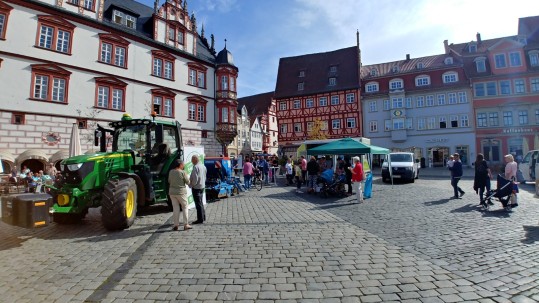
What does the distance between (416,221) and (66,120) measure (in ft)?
69.8

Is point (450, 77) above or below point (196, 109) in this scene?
above

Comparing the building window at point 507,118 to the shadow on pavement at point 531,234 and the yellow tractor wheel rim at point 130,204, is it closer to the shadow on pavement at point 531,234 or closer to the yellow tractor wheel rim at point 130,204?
the shadow on pavement at point 531,234

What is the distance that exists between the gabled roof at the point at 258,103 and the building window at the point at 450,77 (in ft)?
121

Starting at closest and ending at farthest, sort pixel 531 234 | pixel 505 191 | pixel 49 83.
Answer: pixel 531 234
pixel 505 191
pixel 49 83

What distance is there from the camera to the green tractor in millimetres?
6133

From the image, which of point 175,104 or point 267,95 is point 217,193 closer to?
point 175,104

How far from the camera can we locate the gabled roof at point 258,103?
64562 millimetres

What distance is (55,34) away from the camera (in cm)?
1802

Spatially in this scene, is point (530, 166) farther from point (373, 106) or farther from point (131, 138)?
point (373, 106)

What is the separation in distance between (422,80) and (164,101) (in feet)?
108

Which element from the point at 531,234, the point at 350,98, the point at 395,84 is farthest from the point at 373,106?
the point at 531,234

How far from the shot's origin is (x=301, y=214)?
314 inches

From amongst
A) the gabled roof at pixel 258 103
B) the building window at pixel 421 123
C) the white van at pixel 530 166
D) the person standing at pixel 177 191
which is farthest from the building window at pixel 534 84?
the gabled roof at pixel 258 103

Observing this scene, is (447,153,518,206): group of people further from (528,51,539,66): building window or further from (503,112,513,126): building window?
(528,51,539,66): building window
